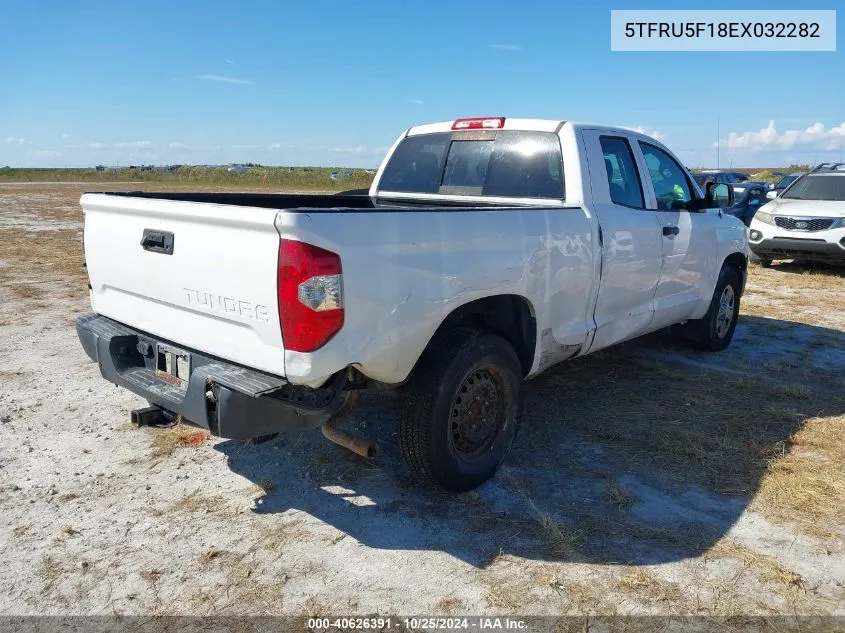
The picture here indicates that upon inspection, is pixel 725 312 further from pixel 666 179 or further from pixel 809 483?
pixel 809 483

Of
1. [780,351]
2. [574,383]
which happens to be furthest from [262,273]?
[780,351]

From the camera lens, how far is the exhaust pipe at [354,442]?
11.2 feet

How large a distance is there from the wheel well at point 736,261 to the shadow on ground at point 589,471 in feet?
3.55

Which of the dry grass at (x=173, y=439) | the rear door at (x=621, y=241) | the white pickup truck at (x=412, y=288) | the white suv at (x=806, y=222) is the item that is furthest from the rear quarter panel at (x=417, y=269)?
the white suv at (x=806, y=222)

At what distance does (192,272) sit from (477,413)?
1.65 m

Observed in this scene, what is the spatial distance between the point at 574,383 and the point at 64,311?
19.1 ft

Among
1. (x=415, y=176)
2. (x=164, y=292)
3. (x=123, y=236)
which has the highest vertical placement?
(x=415, y=176)

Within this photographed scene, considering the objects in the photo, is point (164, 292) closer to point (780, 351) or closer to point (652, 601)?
point (652, 601)

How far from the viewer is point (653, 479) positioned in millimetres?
3932

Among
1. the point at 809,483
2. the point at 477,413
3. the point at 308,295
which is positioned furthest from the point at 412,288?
the point at 809,483

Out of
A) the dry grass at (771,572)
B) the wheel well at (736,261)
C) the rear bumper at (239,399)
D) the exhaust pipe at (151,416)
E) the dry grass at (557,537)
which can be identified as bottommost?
the dry grass at (771,572)

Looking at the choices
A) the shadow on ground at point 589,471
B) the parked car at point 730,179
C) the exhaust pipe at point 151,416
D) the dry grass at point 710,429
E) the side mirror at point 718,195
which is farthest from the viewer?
the parked car at point 730,179

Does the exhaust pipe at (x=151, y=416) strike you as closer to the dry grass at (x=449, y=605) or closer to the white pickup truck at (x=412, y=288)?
the white pickup truck at (x=412, y=288)

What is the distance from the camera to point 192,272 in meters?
3.12
